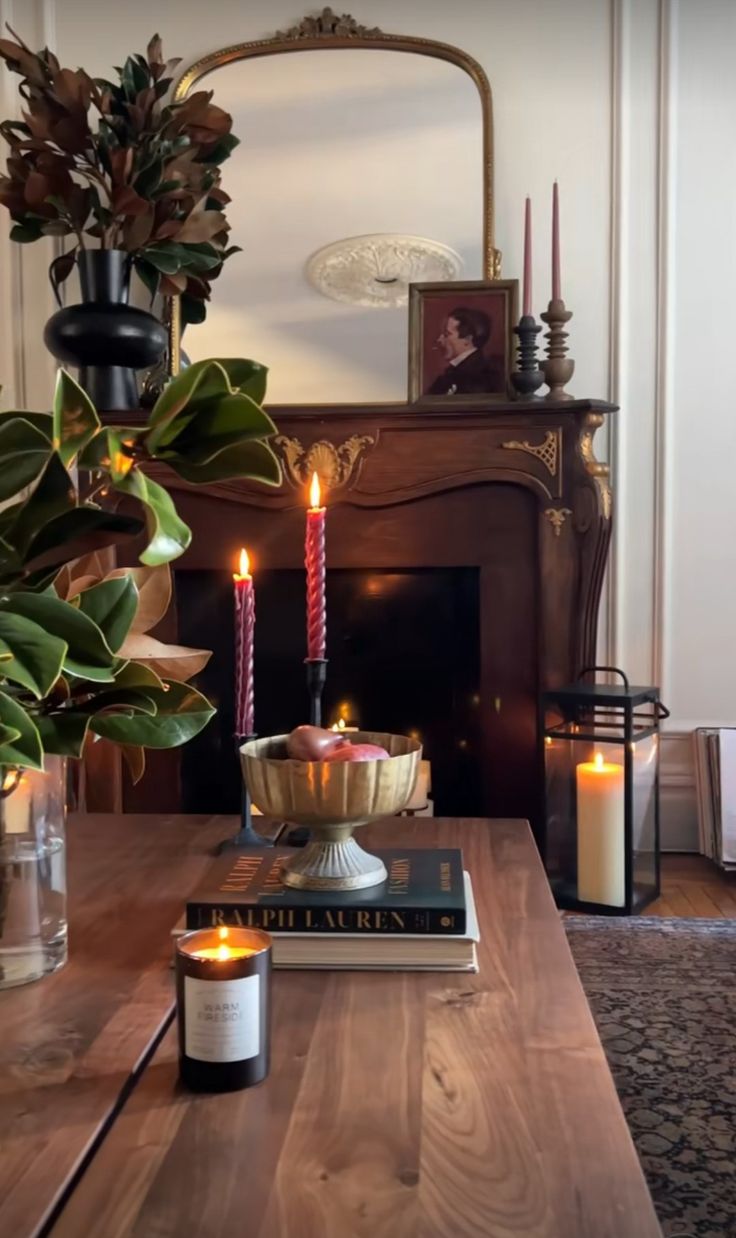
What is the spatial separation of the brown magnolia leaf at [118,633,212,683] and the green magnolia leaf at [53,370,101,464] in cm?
31

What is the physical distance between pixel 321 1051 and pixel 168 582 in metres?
0.40

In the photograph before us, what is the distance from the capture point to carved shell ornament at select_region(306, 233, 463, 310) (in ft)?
8.84

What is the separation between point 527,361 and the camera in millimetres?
2500

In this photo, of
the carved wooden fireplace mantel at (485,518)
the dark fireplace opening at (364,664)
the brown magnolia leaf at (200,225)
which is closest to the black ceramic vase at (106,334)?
the brown magnolia leaf at (200,225)

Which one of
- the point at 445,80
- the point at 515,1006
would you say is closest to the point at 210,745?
the point at 445,80

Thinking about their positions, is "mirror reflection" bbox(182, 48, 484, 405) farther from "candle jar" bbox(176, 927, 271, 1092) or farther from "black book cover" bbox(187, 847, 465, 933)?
"candle jar" bbox(176, 927, 271, 1092)

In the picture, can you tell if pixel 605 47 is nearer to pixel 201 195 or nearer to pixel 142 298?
pixel 201 195

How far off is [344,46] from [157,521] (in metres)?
2.61

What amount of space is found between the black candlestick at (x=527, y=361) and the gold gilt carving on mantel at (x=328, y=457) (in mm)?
376

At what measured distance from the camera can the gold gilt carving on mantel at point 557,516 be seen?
2.50m

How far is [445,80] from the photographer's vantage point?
271 cm

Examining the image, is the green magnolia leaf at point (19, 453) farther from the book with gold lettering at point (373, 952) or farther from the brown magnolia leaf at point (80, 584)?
the book with gold lettering at point (373, 952)

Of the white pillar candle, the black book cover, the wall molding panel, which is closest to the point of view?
the black book cover

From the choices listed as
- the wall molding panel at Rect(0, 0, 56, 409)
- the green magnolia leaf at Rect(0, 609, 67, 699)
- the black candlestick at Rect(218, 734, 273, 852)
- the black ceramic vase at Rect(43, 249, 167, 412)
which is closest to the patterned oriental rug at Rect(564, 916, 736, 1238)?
the black candlestick at Rect(218, 734, 273, 852)
